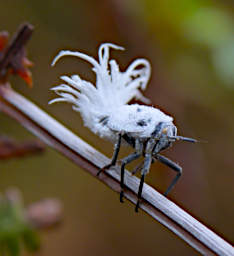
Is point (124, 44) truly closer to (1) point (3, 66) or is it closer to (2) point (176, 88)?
(2) point (176, 88)

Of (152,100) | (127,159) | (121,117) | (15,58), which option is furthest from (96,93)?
(152,100)

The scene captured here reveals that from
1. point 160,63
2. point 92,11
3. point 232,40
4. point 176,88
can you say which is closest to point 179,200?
point 176,88

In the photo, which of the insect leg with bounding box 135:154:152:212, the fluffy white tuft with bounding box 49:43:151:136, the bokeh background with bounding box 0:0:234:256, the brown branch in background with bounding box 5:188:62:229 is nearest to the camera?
the insect leg with bounding box 135:154:152:212

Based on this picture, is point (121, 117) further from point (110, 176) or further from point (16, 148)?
point (16, 148)

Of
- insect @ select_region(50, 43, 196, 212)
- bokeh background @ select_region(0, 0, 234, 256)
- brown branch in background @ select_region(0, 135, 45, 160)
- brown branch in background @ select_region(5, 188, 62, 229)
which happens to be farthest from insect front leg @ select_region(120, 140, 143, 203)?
bokeh background @ select_region(0, 0, 234, 256)

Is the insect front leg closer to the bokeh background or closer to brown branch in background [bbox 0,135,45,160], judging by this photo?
brown branch in background [bbox 0,135,45,160]

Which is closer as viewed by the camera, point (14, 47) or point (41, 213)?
point (14, 47)
